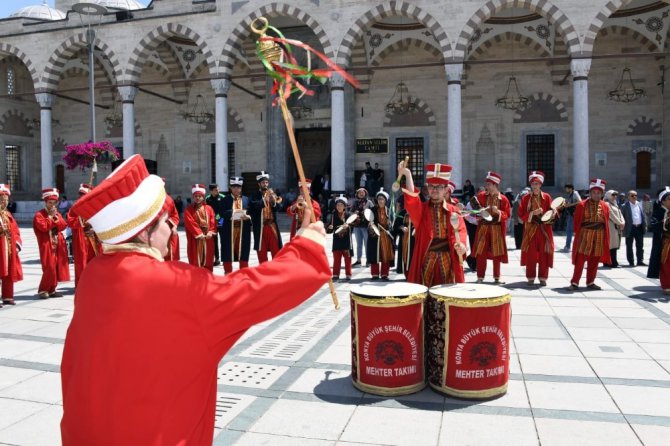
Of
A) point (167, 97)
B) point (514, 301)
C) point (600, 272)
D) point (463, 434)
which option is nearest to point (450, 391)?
point (463, 434)

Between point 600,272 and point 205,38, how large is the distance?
14.8m

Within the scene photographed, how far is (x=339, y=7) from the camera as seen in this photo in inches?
704

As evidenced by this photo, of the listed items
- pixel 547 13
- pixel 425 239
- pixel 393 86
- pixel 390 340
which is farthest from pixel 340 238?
pixel 393 86

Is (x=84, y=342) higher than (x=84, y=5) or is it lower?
lower

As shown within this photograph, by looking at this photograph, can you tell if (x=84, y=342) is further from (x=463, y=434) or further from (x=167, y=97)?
(x=167, y=97)

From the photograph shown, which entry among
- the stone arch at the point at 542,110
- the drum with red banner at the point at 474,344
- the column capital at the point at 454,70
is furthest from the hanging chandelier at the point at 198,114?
the drum with red banner at the point at 474,344

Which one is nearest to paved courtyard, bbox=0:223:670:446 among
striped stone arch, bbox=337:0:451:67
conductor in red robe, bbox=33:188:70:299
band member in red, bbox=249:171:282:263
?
conductor in red robe, bbox=33:188:70:299

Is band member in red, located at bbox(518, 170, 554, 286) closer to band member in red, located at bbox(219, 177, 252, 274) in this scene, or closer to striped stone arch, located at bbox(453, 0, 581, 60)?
band member in red, located at bbox(219, 177, 252, 274)

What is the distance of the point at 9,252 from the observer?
24.2 ft

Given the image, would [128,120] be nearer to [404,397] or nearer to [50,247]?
[50,247]

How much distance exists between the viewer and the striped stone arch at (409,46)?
2119 centimetres

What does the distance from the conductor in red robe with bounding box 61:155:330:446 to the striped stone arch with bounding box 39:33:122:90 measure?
66.7 ft

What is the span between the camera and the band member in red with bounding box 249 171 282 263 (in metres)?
9.43

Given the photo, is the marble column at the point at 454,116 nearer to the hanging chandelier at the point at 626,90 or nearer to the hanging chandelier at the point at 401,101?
the hanging chandelier at the point at 401,101
